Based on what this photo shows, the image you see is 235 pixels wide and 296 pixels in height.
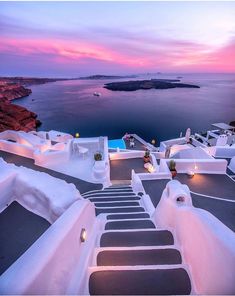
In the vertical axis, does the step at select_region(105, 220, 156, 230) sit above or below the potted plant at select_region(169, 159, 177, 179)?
above

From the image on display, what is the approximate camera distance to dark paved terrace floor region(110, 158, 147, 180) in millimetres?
11977

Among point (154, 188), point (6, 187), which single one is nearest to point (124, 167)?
point (154, 188)

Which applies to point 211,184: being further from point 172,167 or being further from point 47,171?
point 47,171

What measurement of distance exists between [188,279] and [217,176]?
23.4ft

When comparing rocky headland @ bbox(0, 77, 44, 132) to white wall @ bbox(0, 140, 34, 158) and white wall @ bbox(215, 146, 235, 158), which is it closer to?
white wall @ bbox(0, 140, 34, 158)

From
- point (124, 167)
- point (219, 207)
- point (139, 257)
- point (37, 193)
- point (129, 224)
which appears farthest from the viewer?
point (124, 167)

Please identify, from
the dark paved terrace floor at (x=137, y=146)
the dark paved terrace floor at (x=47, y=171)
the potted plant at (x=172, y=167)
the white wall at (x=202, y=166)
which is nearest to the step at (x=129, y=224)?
the potted plant at (x=172, y=167)

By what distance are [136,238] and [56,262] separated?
188 cm

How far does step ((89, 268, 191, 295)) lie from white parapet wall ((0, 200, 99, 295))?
0.90 feet

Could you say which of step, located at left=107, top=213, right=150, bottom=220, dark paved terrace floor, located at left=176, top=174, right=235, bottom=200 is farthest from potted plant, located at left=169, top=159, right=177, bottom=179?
step, located at left=107, top=213, right=150, bottom=220

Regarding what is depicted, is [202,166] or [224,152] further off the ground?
[202,166]

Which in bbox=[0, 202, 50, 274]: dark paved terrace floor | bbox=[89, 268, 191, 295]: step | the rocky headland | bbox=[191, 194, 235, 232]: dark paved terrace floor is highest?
bbox=[0, 202, 50, 274]: dark paved terrace floor

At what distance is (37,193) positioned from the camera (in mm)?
3764

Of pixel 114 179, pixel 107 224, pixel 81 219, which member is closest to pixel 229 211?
pixel 107 224
